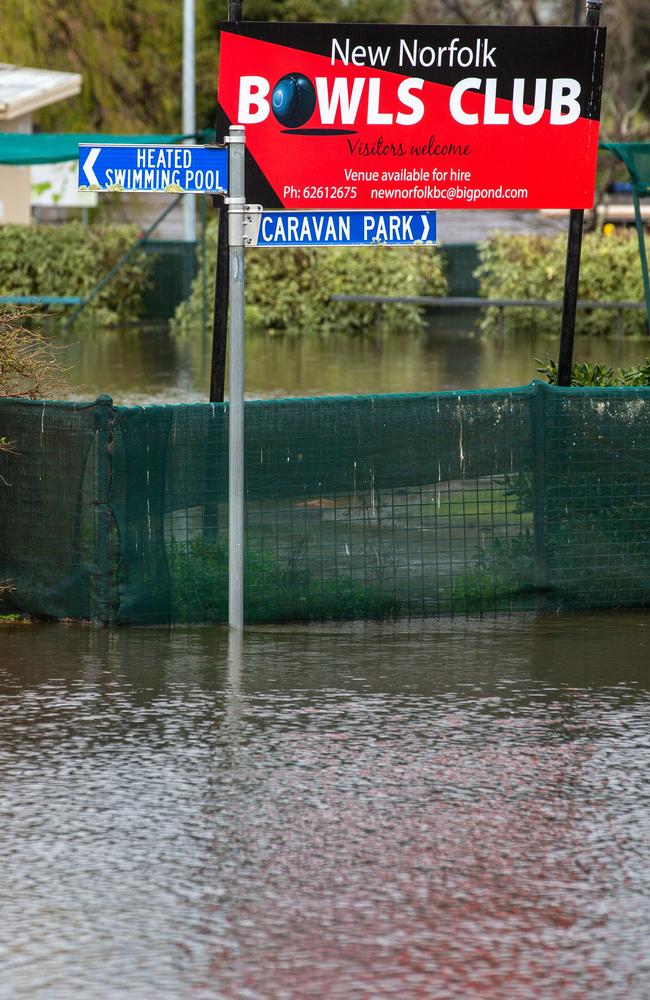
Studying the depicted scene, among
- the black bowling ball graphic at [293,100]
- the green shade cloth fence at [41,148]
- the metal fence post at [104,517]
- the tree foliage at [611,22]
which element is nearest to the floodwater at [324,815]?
the metal fence post at [104,517]

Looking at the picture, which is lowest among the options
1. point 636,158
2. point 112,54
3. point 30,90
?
point 636,158

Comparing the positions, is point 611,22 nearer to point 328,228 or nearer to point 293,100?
point 293,100

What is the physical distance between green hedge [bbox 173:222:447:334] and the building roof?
365 cm

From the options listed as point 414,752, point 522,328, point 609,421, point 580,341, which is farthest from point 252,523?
point 522,328

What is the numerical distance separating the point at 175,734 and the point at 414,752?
100 cm

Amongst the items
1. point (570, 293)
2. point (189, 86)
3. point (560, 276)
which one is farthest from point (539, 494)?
point (189, 86)

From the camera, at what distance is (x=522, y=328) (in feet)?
99.2

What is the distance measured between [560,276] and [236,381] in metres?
20.0

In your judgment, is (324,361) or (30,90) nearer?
(324,361)

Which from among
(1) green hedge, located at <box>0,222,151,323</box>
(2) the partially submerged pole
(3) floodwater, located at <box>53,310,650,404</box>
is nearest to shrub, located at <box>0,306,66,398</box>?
(3) floodwater, located at <box>53,310,650,404</box>

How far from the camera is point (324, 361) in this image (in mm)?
25016

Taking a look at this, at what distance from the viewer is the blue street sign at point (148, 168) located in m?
9.23

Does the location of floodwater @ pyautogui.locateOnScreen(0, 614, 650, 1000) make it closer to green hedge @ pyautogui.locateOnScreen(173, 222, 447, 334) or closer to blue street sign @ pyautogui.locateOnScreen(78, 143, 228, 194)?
blue street sign @ pyautogui.locateOnScreen(78, 143, 228, 194)

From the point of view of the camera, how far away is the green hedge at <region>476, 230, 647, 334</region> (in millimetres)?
28469
